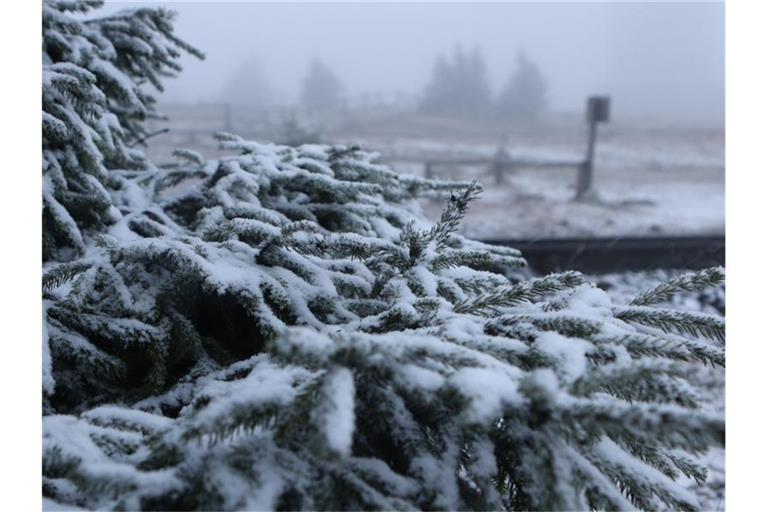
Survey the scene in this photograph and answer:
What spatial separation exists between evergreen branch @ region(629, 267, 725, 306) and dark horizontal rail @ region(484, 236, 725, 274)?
3995mm

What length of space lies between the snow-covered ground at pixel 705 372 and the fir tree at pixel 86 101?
1564 mm

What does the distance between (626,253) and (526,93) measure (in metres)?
21.7

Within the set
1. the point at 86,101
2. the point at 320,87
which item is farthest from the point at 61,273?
the point at 320,87

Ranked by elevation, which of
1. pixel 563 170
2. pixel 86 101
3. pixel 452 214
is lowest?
pixel 452 214

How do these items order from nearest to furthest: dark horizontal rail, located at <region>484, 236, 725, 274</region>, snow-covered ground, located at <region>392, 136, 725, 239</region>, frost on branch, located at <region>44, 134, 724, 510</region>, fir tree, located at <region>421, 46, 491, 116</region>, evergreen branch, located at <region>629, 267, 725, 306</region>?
frost on branch, located at <region>44, 134, 724, 510</region>
evergreen branch, located at <region>629, 267, 725, 306</region>
dark horizontal rail, located at <region>484, 236, 725, 274</region>
snow-covered ground, located at <region>392, 136, 725, 239</region>
fir tree, located at <region>421, 46, 491, 116</region>

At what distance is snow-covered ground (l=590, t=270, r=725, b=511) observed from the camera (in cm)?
305

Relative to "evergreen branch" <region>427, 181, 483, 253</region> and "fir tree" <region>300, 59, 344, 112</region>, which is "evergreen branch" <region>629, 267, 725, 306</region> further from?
"fir tree" <region>300, 59, 344, 112</region>

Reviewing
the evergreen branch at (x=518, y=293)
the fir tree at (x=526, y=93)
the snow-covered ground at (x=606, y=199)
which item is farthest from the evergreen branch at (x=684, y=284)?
the fir tree at (x=526, y=93)

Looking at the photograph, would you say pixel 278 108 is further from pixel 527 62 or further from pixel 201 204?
pixel 527 62

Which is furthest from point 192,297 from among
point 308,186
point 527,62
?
point 527,62

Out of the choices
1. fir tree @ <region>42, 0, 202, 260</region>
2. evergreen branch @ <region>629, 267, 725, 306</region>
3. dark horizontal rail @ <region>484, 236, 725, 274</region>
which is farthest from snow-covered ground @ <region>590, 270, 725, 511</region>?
fir tree @ <region>42, 0, 202, 260</region>

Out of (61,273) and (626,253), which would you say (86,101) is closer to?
(61,273)

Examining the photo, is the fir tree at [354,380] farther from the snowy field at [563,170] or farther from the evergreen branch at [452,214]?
the snowy field at [563,170]

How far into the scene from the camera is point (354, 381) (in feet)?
3.08
